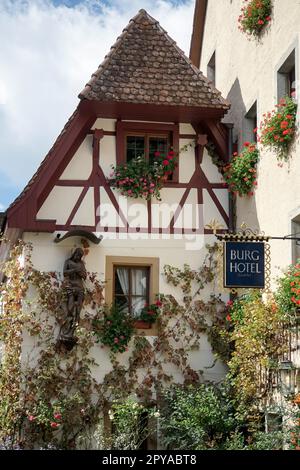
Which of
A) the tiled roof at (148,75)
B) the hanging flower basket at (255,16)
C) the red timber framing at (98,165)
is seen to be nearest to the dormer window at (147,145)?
the red timber framing at (98,165)

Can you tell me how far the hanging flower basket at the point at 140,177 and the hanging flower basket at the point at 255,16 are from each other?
2.65 meters

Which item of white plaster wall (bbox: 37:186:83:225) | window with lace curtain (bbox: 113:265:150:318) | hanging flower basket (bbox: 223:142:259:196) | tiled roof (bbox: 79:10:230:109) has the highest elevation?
tiled roof (bbox: 79:10:230:109)

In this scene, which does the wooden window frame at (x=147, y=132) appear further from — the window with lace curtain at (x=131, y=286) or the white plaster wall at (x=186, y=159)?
the window with lace curtain at (x=131, y=286)

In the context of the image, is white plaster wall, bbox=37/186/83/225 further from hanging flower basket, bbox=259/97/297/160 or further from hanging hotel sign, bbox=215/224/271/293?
hanging hotel sign, bbox=215/224/271/293

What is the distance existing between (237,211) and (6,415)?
5.16 m

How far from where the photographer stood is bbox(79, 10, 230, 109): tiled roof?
19.1 meters

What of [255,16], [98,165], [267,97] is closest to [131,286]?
[98,165]

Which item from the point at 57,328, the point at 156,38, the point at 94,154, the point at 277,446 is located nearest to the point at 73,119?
the point at 94,154

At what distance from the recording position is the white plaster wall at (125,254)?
18.8m

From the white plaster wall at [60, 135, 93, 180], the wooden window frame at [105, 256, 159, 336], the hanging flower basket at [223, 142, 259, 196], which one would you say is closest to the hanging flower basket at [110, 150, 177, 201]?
the white plaster wall at [60, 135, 93, 180]

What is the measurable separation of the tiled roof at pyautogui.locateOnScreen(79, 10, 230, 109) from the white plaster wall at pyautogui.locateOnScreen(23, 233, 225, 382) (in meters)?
2.42

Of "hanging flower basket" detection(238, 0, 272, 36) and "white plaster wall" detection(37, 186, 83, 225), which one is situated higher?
"hanging flower basket" detection(238, 0, 272, 36)

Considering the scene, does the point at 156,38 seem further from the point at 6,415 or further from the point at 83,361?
the point at 6,415
